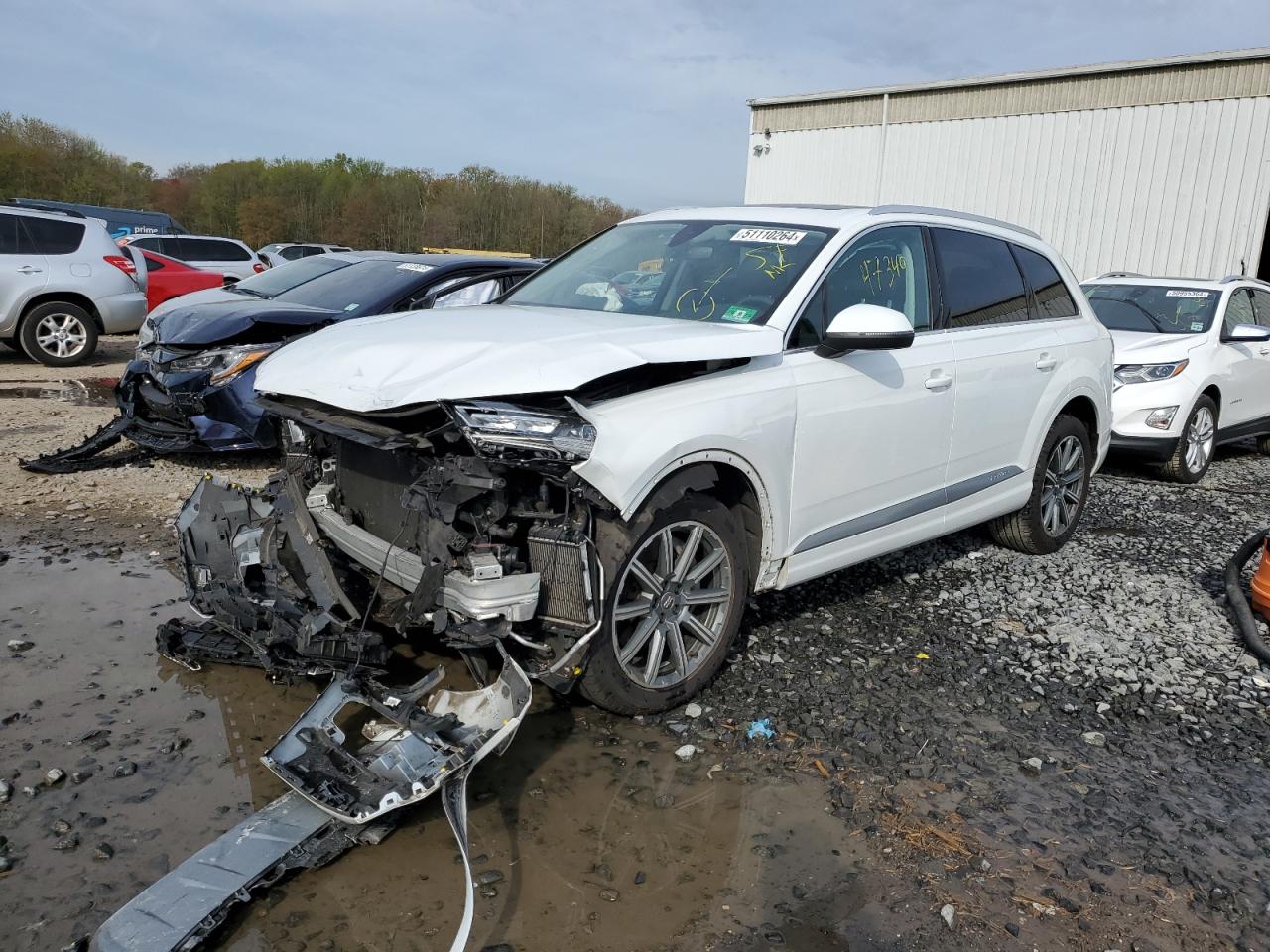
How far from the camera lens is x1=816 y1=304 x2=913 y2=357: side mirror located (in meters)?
3.64

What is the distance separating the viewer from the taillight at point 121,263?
38.6ft

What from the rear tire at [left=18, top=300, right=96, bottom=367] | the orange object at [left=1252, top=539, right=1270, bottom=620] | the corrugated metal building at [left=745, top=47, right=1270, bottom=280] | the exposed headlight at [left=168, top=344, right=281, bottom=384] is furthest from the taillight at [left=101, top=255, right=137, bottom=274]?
the orange object at [left=1252, top=539, right=1270, bottom=620]

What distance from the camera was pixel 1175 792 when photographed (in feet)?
10.8

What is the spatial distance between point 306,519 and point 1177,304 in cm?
808

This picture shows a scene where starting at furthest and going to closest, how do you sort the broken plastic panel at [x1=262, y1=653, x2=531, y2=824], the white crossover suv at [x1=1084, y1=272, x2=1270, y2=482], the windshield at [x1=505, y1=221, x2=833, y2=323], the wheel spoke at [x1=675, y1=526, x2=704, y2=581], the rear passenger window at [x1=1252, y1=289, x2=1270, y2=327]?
the rear passenger window at [x1=1252, y1=289, x2=1270, y2=327]
the white crossover suv at [x1=1084, y1=272, x2=1270, y2=482]
the windshield at [x1=505, y1=221, x2=833, y2=323]
the wheel spoke at [x1=675, y1=526, x2=704, y2=581]
the broken plastic panel at [x1=262, y1=653, x2=531, y2=824]

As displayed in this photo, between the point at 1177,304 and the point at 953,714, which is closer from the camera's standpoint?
the point at 953,714

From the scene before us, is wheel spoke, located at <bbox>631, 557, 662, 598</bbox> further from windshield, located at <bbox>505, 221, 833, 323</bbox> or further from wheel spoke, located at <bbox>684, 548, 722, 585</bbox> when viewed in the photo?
windshield, located at <bbox>505, 221, 833, 323</bbox>

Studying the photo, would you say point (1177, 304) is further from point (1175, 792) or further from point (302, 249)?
point (302, 249)

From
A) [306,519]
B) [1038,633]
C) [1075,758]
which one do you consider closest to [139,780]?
[306,519]

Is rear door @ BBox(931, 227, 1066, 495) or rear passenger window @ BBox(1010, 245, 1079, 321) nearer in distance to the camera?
rear door @ BBox(931, 227, 1066, 495)

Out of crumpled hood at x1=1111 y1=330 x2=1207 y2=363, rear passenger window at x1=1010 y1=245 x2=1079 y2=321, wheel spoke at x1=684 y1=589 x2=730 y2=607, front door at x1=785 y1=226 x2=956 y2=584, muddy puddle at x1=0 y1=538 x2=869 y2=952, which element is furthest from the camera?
crumpled hood at x1=1111 y1=330 x2=1207 y2=363

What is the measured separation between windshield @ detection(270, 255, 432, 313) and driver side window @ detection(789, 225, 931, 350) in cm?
359

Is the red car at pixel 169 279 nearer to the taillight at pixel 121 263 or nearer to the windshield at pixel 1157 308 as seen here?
the taillight at pixel 121 263

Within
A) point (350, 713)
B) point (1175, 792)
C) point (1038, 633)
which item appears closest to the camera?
point (1175, 792)
